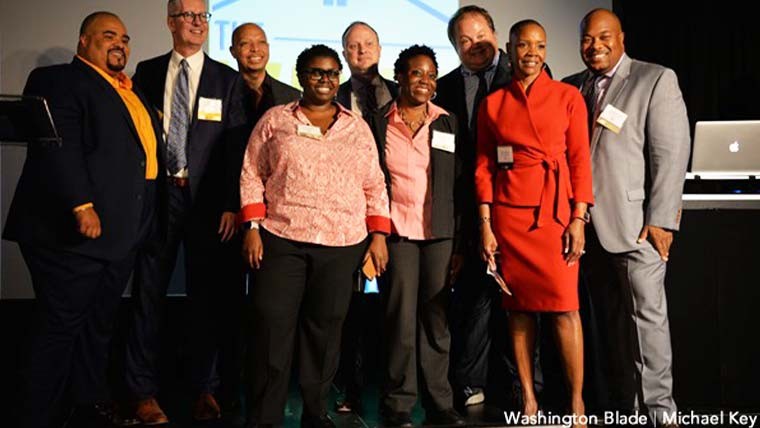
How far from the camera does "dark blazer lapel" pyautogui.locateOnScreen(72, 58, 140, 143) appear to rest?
307 cm

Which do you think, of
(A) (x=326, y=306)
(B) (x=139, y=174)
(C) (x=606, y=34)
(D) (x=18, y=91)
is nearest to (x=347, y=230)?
(A) (x=326, y=306)

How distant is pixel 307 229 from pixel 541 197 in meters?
0.91

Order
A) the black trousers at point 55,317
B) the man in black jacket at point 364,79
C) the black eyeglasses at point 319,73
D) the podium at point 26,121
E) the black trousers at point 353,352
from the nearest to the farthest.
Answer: the podium at point 26,121 < the black trousers at point 55,317 < the black eyeglasses at point 319,73 < the black trousers at point 353,352 < the man in black jacket at point 364,79

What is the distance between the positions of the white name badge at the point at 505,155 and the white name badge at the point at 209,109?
118 centimetres

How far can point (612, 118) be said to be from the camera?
3.25 metres

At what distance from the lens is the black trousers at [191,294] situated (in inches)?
132

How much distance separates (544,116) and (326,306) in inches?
43.7

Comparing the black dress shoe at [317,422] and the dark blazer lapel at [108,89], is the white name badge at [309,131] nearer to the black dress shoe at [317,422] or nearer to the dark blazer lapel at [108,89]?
the dark blazer lapel at [108,89]

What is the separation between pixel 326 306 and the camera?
9.96ft

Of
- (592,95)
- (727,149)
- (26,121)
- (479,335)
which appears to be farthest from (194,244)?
(727,149)

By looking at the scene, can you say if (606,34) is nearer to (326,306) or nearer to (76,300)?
(326,306)

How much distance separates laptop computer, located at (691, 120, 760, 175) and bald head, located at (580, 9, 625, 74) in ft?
3.72

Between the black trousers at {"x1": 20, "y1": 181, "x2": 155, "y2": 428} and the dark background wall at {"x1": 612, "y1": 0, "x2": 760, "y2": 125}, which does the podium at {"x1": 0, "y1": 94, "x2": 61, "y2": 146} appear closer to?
the black trousers at {"x1": 20, "y1": 181, "x2": 155, "y2": 428}


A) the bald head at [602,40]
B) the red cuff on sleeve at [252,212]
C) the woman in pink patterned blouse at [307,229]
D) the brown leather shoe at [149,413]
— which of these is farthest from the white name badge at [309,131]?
the brown leather shoe at [149,413]
